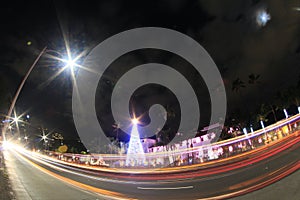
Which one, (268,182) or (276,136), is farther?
(276,136)

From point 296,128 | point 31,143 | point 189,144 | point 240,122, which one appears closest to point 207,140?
point 189,144

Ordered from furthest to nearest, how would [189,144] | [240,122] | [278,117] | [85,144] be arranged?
[85,144] < [278,117] < [240,122] < [189,144]

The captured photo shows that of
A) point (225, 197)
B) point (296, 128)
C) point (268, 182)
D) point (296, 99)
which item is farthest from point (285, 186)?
point (296, 99)

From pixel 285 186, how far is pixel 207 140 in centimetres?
4536

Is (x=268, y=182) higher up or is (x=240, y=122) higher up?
(x=240, y=122)

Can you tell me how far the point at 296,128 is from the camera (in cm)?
5159

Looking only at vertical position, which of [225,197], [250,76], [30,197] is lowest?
[225,197]

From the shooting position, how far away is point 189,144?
5409 centimetres

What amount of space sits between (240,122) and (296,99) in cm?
2032

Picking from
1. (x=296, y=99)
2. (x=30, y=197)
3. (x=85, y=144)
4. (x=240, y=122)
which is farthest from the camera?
(x=85, y=144)

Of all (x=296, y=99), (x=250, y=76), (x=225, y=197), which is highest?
(x=250, y=76)

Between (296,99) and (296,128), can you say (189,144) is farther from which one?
(296,99)

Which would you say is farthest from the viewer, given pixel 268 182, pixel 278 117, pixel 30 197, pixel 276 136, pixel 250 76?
pixel 278 117

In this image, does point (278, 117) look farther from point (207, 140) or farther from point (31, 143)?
point (31, 143)
